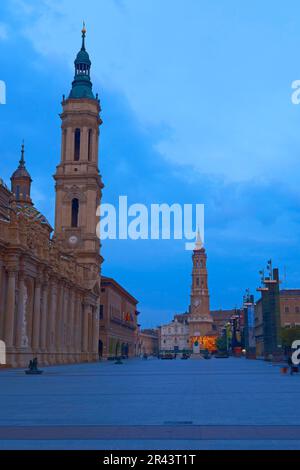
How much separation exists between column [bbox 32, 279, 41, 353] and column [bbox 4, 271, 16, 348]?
21.9 ft

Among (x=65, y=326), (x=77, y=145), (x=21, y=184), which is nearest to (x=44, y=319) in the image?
(x=65, y=326)

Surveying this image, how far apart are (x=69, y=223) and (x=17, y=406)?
244ft

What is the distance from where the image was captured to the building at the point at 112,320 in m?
107

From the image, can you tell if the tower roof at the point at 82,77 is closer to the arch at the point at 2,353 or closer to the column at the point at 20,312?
the column at the point at 20,312

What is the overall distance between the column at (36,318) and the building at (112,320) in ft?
118

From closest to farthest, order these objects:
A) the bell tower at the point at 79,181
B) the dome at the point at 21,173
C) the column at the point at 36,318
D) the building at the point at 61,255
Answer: the building at the point at 61,255
the column at the point at 36,318
the dome at the point at 21,173
the bell tower at the point at 79,181

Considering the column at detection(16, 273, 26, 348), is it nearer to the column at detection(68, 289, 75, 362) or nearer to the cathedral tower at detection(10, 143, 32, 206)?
the column at detection(68, 289, 75, 362)

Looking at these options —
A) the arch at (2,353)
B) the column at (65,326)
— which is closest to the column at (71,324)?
the column at (65,326)

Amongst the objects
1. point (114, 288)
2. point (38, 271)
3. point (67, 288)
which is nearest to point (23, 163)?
point (67, 288)

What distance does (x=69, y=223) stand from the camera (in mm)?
90188

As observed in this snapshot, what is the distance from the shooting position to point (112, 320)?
114125 millimetres

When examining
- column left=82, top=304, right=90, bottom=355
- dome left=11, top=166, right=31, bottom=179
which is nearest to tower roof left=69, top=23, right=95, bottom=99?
dome left=11, top=166, right=31, bottom=179
